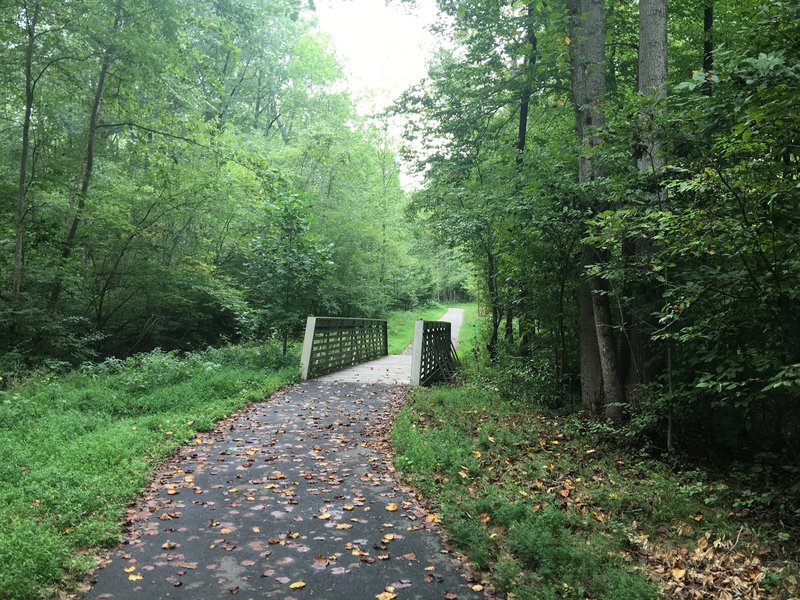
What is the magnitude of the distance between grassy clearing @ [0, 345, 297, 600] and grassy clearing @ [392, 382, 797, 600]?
2.62 meters

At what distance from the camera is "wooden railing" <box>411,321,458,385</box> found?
1003 cm

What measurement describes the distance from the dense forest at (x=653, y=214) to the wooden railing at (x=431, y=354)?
1.51 meters

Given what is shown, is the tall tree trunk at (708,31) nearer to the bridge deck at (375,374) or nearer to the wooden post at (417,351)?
the wooden post at (417,351)

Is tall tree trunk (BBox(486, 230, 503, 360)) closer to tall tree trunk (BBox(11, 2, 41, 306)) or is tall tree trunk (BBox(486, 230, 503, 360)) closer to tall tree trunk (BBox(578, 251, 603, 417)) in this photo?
tall tree trunk (BBox(578, 251, 603, 417))

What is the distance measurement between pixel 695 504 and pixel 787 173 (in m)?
Answer: 2.77

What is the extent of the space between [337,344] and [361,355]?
2.13m

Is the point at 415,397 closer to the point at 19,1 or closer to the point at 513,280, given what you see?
the point at 513,280

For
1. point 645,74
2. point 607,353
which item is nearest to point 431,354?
point 607,353

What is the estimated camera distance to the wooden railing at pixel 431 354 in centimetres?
1003

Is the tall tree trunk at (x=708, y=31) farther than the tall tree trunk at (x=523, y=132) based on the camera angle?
A: No

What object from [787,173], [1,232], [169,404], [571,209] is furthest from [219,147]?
[787,173]

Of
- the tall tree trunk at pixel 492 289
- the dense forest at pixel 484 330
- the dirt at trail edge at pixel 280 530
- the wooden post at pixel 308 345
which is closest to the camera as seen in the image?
the dirt at trail edge at pixel 280 530

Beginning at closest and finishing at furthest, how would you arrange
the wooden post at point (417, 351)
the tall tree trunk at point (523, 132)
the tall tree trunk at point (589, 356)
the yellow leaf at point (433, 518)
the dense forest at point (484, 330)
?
1. the dense forest at point (484, 330)
2. the yellow leaf at point (433, 518)
3. the tall tree trunk at point (589, 356)
4. the tall tree trunk at point (523, 132)
5. the wooden post at point (417, 351)

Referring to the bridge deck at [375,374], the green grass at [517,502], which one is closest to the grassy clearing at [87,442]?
the bridge deck at [375,374]
